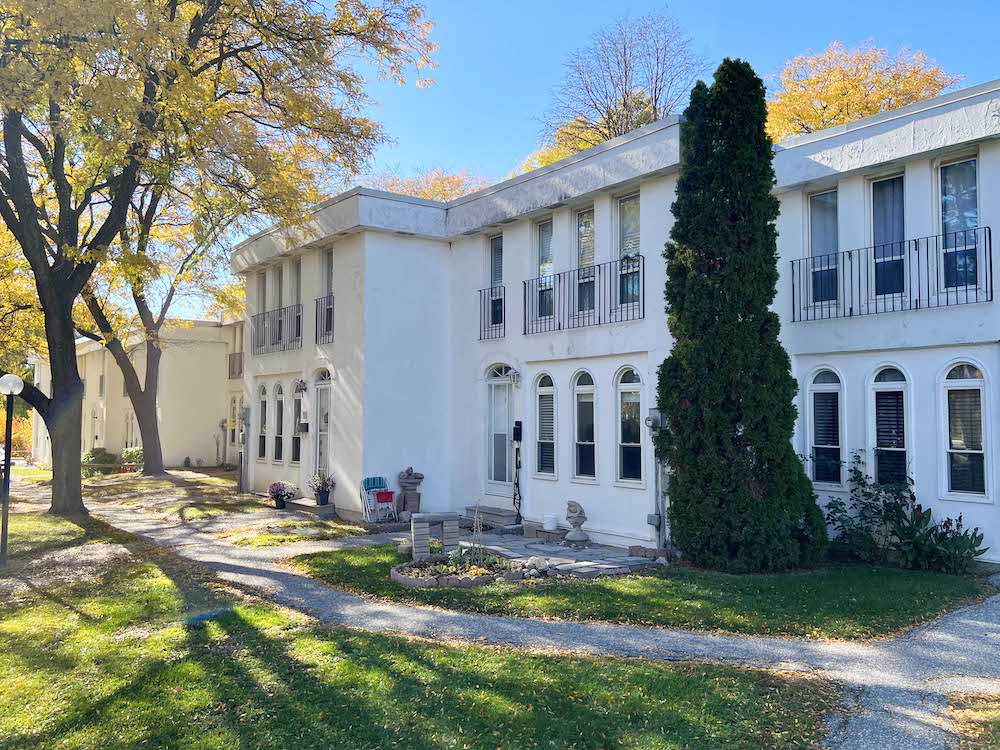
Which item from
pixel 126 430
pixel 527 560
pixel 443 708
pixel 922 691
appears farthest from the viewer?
pixel 126 430

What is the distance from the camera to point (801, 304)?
35.3ft

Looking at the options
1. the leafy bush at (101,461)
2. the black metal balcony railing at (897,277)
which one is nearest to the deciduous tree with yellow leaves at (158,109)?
the black metal balcony railing at (897,277)

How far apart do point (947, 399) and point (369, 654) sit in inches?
292

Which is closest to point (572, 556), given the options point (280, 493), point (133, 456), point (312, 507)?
point (312, 507)

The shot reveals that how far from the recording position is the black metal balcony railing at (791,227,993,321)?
9156 mm

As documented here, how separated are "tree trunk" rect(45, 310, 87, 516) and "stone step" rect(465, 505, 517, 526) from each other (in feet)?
24.9

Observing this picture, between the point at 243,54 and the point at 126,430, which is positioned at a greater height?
the point at 243,54

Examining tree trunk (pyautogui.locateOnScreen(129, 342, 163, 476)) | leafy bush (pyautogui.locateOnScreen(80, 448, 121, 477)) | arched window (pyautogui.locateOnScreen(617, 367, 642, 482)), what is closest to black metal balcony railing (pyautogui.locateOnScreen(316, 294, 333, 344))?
arched window (pyautogui.locateOnScreen(617, 367, 642, 482))

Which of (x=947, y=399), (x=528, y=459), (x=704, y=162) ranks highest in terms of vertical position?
(x=704, y=162)

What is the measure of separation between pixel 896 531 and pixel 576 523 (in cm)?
437

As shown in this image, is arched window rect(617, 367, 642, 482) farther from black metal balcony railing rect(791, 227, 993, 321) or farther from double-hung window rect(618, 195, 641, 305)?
black metal balcony railing rect(791, 227, 993, 321)

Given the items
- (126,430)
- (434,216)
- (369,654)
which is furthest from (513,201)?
(126,430)

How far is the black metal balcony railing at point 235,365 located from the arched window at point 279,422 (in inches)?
433

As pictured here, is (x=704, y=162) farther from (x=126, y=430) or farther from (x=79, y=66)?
(x=126, y=430)
